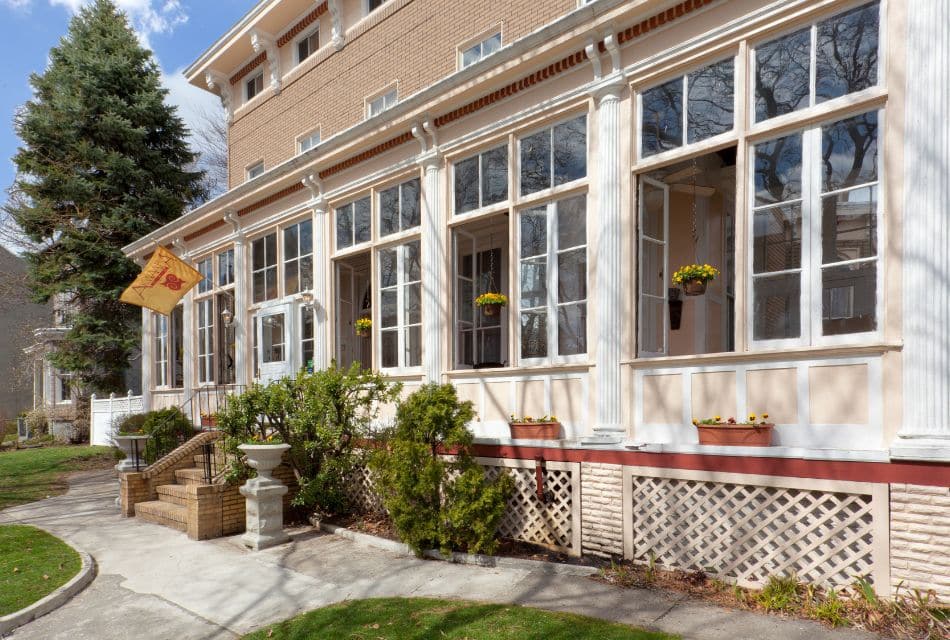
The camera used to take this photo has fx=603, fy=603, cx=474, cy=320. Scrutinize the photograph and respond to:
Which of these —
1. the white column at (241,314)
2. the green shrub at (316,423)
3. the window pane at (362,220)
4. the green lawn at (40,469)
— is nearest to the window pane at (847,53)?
the green shrub at (316,423)

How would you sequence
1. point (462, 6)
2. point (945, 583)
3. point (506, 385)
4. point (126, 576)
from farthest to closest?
point (462, 6)
point (506, 385)
point (126, 576)
point (945, 583)

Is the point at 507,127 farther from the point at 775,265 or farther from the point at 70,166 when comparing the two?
the point at 70,166

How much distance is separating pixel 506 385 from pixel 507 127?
3.16m

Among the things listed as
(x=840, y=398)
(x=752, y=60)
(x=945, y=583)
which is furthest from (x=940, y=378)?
(x=752, y=60)

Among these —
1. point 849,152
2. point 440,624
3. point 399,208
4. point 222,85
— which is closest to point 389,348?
point 399,208

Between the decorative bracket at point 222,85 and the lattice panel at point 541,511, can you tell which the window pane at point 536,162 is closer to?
the lattice panel at point 541,511

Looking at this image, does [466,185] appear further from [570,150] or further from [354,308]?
[354,308]

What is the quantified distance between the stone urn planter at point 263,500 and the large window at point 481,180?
13.0 feet

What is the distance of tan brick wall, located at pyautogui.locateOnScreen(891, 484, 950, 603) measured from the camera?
165 inches

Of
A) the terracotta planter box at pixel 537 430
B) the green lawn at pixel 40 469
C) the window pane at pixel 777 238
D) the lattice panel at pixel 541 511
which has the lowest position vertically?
the green lawn at pixel 40 469

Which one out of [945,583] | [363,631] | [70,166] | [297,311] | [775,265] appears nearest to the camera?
[945,583]

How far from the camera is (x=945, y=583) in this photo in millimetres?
4168

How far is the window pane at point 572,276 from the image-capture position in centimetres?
671

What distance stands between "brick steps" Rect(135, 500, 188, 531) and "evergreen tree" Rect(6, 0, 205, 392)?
42.6ft
